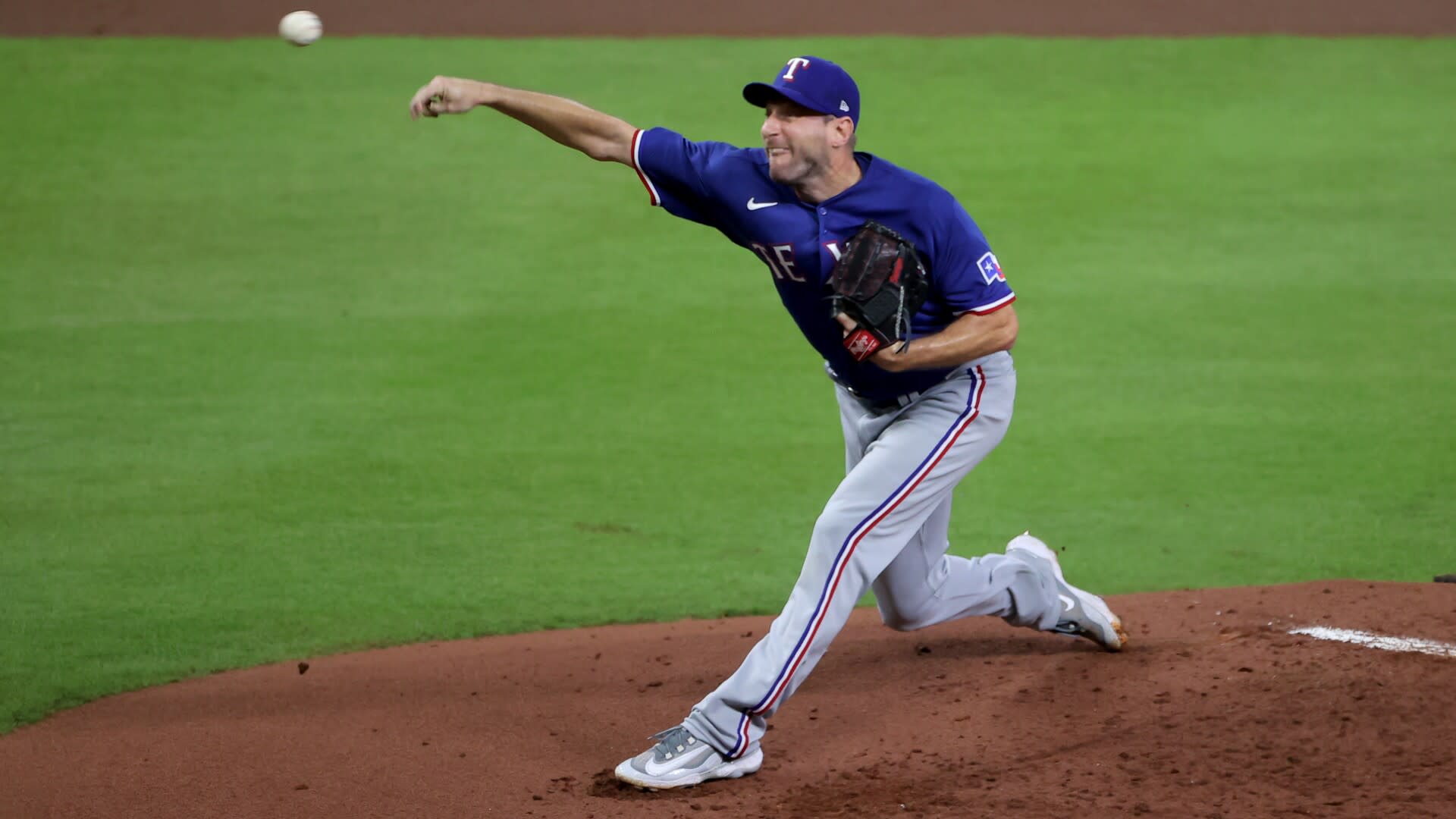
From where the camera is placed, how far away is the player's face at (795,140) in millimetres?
4074

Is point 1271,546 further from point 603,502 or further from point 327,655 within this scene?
point 327,655

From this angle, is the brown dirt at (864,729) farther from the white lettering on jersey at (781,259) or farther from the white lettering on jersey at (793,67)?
the white lettering on jersey at (793,67)

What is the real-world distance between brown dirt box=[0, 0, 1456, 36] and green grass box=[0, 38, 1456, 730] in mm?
334

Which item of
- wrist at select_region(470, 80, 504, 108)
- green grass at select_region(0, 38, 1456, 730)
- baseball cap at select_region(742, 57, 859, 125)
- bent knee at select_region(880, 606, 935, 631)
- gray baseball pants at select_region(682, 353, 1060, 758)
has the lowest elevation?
green grass at select_region(0, 38, 1456, 730)

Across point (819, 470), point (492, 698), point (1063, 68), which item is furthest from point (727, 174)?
point (1063, 68)

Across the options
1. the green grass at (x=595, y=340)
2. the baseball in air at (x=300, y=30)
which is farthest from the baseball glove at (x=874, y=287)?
the baseball in air at (x=300, y=30)

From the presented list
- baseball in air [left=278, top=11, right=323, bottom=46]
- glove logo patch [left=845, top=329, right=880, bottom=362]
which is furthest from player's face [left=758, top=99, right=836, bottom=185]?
baseball in air [left=278, top=11, right=323, bottom=46]

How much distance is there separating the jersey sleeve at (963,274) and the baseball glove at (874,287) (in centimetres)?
13

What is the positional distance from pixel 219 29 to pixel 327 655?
9.61 meters

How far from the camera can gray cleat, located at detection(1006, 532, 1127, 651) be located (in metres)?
4.71

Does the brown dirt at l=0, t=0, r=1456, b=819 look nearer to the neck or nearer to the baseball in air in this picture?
the neck

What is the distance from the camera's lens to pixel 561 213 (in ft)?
35.2

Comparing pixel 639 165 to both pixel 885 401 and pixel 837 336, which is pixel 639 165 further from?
pixel 885 401

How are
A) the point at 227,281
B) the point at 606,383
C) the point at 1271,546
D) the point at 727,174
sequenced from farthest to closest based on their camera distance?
the point at 227,281, the point at 606,383, the point at 1271,546, the point at 727,174
